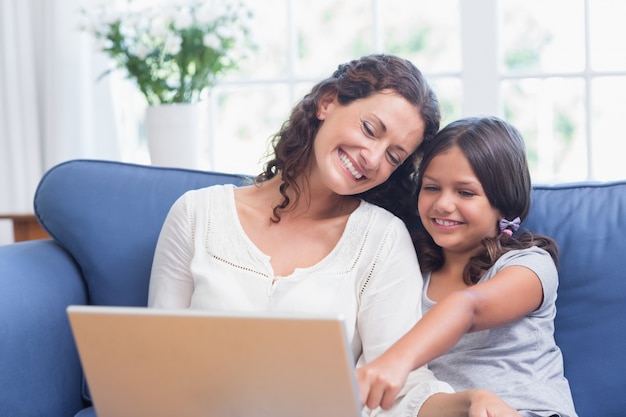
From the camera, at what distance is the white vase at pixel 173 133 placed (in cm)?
276

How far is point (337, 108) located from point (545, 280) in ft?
1.66

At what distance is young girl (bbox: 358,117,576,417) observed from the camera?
60.3 inches

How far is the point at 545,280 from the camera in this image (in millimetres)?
1575

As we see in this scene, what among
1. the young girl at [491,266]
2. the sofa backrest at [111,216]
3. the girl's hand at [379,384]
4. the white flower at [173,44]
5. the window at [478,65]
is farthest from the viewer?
the window at [478,65]

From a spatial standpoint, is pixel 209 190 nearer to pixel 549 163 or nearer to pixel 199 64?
pixel 199 64

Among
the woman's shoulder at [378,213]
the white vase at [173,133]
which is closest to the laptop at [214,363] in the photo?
the woman's shoulder at [378,213]

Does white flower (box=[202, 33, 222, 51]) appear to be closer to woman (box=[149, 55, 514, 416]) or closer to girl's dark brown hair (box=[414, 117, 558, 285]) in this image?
woman (box=[149, 55, 514, 416])

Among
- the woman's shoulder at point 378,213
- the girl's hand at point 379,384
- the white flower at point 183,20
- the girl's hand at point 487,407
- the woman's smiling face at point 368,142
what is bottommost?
the girl's hand at point 487,407

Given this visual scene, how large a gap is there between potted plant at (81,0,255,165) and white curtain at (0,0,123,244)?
0.20 m

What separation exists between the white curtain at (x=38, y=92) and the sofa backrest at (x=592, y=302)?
174cm

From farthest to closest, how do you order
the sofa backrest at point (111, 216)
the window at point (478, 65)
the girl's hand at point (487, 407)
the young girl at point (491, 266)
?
the window at point (478, 65)
the sofa backrest at point (111, 216)
the young girl at point (491, 266)
the girl's hand at point (487, 407)

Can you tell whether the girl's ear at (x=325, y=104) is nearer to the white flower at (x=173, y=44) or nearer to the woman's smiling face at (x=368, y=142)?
the woman's smiling face at (x=368, y=142)

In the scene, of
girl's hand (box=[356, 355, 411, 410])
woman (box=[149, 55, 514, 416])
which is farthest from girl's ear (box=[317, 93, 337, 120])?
girl's hand (box=[356, 355, 411, 410])

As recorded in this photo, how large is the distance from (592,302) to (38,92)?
2055mm
